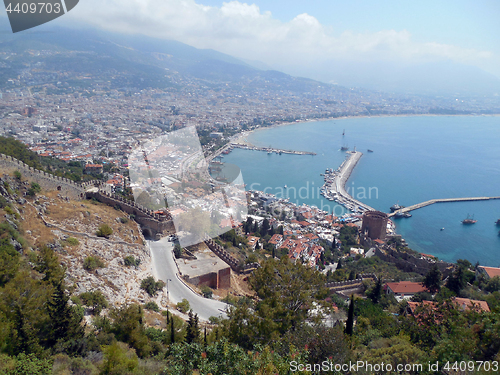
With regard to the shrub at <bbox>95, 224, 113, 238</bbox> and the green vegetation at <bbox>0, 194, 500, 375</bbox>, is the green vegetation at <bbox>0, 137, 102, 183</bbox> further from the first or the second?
the green vegetation at <bbox>0, 194, 500, 375</bbox>

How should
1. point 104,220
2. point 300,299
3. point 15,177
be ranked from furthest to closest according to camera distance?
point 104,220 → point 15,177 → point 300,299

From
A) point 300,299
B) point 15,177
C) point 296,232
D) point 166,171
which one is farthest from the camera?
point 166,171

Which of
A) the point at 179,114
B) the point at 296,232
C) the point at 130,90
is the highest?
the point at 130,90

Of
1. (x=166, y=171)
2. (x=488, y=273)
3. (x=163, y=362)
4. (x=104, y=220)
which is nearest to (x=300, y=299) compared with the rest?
(x=163, y=362)

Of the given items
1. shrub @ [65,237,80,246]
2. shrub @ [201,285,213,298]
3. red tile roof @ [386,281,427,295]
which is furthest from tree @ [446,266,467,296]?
shrub @ [65,237,80,246]

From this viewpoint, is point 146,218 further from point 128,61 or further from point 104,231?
point 128,61

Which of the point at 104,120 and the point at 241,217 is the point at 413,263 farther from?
the point at 104,120

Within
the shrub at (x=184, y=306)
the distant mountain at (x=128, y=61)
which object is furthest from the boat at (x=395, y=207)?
the distant mountain at (x=128, y=61)
